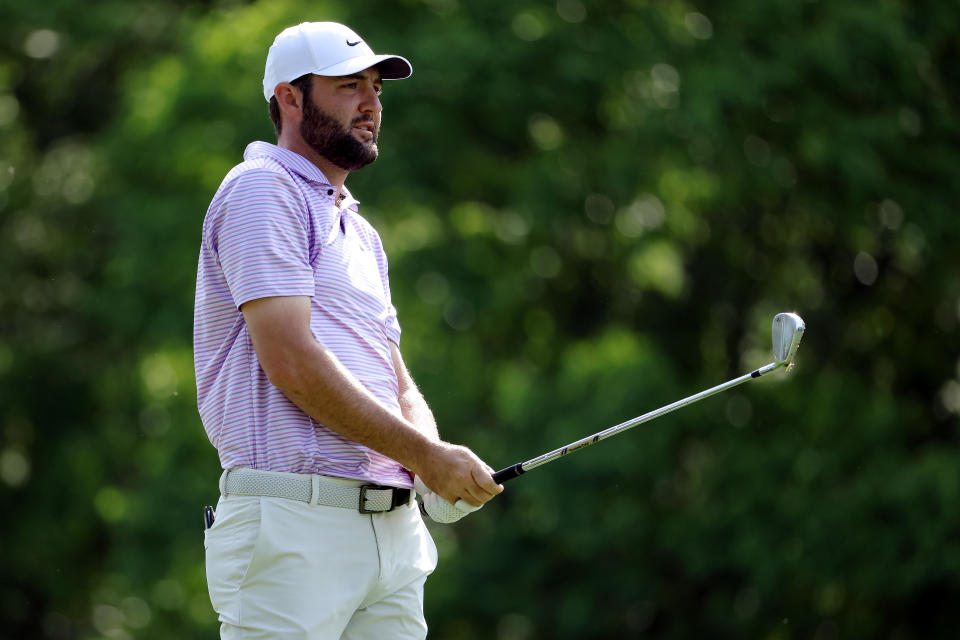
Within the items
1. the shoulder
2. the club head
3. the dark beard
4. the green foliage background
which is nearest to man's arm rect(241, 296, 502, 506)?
the shoulder

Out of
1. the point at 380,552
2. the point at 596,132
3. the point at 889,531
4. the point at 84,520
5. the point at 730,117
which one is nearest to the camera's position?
the point at 380,552

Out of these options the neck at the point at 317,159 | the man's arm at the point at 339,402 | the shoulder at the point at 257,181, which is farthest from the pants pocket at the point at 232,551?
the neck at the point at 317,159

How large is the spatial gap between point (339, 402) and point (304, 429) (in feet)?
0.39

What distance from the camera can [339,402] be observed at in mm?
2975

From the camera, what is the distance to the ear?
331 centimetres

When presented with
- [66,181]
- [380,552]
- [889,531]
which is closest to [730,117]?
[889,531]

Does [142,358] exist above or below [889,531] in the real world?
above

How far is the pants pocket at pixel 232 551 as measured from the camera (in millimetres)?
2986

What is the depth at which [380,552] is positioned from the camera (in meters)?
3.11

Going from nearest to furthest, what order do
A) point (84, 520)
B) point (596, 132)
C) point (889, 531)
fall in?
1. point (889, 531)
2. point (596, 132)
3. point (84, 520)

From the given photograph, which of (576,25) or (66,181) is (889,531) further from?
(66,181)

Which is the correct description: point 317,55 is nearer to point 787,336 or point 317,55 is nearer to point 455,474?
point 455,474

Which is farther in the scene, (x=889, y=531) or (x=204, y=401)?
(x=889, y=531)

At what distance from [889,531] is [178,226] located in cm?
601
